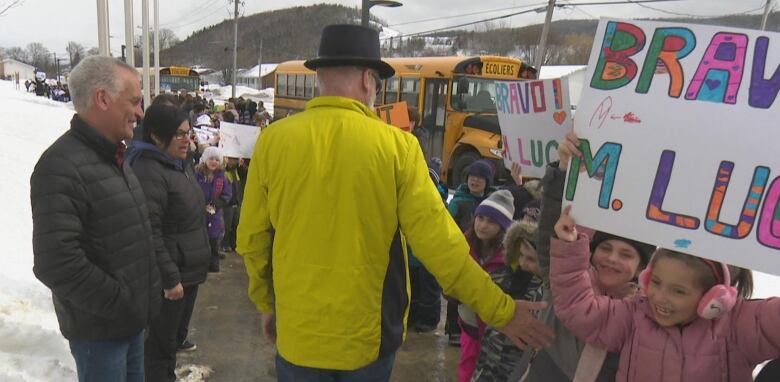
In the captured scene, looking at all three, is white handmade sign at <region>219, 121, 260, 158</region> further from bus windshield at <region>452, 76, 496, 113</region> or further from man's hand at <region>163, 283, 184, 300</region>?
bus windshield at <region>452, 76, 496, 113</region>

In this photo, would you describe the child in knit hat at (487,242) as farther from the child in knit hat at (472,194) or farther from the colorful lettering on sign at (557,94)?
the child in knit hat at (472,194)

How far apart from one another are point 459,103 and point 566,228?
9.39 metres

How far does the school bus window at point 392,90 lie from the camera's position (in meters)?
11.9

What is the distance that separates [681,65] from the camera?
150 centimetres

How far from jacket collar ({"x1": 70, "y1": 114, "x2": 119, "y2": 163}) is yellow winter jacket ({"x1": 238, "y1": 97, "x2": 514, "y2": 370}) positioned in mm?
665

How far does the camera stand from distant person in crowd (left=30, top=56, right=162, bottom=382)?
1955 mm

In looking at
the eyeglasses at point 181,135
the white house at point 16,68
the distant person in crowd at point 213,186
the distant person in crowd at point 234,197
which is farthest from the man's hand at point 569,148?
the white house at point 16,68

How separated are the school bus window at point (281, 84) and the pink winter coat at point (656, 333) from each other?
16.5 meters

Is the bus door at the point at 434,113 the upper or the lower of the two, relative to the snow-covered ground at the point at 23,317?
upper

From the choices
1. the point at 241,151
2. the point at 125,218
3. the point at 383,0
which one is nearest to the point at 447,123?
the point at 383,0

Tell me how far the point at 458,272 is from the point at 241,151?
16.8 feet

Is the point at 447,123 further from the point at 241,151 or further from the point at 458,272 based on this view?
the point at 458,272

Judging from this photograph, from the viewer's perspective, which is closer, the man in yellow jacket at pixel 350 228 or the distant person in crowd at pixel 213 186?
the man in yellow jacket at pixel 350 228

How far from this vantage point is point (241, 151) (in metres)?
6.48
